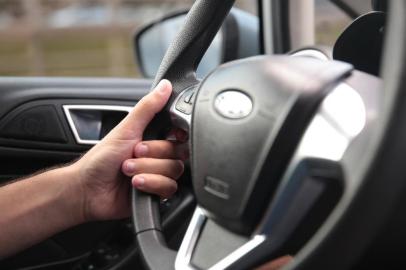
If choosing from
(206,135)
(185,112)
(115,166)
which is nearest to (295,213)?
(206,135)

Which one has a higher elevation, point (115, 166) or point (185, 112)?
point (185, 112)

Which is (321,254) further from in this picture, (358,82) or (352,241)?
(358,82)

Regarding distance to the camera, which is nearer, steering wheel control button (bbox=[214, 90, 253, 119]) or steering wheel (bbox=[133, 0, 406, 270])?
steering wheel (bbox=[133, 0, 406, 270])

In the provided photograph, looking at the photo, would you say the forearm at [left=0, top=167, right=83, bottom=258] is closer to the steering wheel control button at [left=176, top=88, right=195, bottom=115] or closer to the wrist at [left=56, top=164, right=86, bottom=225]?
the wrist at [left=56, top=164, right=86, bottom=225]

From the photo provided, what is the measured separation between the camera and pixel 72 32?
740 centimetres

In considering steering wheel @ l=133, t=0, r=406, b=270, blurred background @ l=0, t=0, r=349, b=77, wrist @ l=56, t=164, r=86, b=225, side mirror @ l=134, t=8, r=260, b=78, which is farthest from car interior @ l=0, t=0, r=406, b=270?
blurred background @ l=0, t=0, r=349, b=77

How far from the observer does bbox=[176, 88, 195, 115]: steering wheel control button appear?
980mm

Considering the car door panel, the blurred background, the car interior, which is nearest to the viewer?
the car interior

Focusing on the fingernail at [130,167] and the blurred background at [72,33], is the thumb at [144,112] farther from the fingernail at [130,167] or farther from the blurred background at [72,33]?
the blurred background at [72,33]

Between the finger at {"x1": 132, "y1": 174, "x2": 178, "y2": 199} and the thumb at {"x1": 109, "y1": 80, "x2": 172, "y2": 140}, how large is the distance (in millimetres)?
82

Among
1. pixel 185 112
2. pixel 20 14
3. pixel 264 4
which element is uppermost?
pixel 185 112

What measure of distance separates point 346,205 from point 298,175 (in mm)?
141

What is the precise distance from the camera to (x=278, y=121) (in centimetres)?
75

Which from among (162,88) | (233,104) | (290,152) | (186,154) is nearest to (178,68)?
(162,88)
